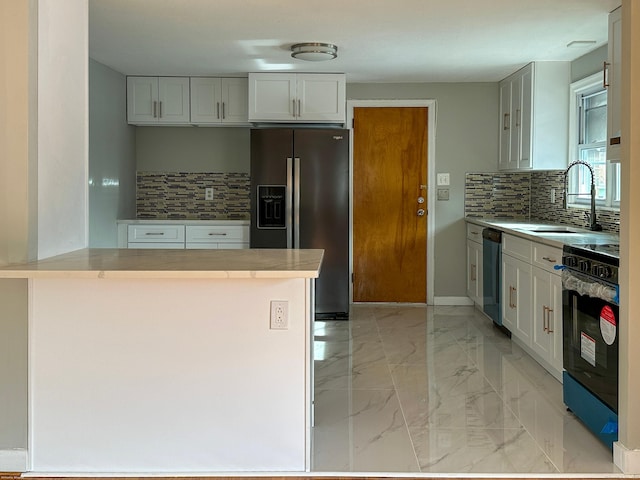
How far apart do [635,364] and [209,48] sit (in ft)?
11.9

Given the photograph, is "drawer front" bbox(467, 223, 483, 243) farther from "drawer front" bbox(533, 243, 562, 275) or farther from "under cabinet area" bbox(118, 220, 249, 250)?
"under cabinet area" bbox(118, 220, 249, 250)

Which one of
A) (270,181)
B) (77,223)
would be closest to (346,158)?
(270,181)

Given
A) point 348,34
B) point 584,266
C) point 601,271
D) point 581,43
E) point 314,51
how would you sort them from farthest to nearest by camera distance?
point 314,51, point 581,43, point 348,34, point 584,266, point 601,271

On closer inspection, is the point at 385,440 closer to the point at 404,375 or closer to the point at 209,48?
the point at 404,375

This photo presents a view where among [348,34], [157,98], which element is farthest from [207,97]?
[348,34]

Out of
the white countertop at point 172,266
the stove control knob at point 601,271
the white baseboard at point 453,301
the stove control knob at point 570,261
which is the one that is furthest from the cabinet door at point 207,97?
the stove control knob at point 601,271

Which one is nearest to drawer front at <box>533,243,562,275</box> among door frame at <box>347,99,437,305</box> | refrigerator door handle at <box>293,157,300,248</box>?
refrigerator door handle at <box>293,157,300,248</box>

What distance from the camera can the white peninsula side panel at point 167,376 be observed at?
2.85 metres

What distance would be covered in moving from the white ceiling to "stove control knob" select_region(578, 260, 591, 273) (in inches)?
58.4

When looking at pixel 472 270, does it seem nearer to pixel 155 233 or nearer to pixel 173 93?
pixel 155 233

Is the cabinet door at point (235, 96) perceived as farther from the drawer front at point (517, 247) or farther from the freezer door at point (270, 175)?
the drawer front at point (517, 247)

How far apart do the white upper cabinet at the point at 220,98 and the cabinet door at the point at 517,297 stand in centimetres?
267

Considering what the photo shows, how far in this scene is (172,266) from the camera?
2732mm

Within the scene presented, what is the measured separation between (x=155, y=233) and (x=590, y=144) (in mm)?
3616
